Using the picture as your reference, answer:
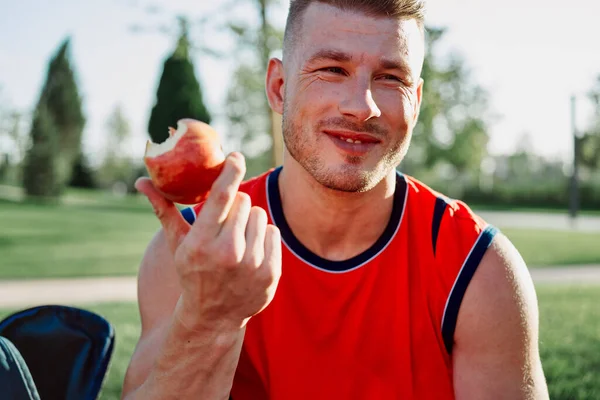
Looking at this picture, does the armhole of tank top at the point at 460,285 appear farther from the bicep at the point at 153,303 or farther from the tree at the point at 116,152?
the tree at the point at 116,152

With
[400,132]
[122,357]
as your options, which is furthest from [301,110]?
[122,357]

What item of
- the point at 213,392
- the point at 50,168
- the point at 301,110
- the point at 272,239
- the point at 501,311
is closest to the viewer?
the point at 272,239

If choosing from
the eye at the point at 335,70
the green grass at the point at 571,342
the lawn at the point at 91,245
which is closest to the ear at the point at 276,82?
the eye at the point at 335,70

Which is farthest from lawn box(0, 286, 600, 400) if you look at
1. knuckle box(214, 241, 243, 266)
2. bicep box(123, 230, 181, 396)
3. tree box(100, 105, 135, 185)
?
tree box(100, 105, 135, 185)

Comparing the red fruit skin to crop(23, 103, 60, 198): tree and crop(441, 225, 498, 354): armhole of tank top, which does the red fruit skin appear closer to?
crop(441, 225, 498, 354): armhole of tank top

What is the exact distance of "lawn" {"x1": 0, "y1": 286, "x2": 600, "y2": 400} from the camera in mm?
4696

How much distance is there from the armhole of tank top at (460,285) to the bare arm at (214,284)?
81cm

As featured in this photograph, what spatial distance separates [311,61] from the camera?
2385mm

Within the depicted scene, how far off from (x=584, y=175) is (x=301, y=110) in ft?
173

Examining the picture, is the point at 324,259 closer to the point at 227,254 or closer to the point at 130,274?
the point at 227,254

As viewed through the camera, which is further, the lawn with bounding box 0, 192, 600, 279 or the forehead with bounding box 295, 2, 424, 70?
the lawn with bounding box 0, 192, 600, 279

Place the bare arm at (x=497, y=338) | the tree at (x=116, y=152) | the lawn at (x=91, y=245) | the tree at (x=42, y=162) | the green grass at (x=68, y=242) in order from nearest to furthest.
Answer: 1. the bare arm at (x=497, y=338)
2. the green grass at (x=68, y=242)
3. the lawn at (x=91, y=245)
4. the tree at (x=42, y=162)
5. the tree at (x=116, y=152)

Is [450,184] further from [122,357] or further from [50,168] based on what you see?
[122,357]

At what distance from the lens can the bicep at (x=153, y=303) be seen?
7.55ft
